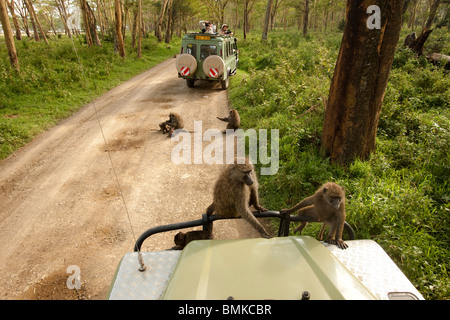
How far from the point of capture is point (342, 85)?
5090 mm

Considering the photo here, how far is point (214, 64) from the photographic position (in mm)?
11156

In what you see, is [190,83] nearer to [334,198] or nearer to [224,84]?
[224,84]

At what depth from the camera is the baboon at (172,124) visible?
822 cm

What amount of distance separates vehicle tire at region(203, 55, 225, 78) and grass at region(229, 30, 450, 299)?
2.77m

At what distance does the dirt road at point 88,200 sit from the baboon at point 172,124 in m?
0.42

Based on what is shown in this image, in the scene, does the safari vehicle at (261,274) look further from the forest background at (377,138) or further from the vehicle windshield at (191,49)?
the vehicle windshield at (191,49)

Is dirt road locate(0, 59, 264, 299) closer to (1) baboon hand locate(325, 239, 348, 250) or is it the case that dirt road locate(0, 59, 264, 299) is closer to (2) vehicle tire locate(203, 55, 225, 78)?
(1) baboon hand locate(325, 239, 348, 250)

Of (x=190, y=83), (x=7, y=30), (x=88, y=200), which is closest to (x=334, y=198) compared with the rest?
(x=88, y=200)

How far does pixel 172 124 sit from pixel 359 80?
17.9 ft

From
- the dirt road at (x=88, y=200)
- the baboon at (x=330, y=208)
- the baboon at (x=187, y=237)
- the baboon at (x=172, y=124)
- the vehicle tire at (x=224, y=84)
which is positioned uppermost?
the vehicle tire at (x=224, y=84)

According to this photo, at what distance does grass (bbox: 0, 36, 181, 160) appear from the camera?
8.28 metres

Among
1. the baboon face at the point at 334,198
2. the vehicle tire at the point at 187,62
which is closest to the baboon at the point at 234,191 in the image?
the baboon face at the point at 334,198
